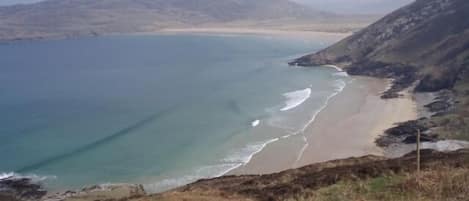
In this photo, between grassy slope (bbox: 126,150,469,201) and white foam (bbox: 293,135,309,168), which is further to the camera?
white foam (bbox: 293,135,309,168)

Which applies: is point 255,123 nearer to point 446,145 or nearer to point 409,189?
point 446,145

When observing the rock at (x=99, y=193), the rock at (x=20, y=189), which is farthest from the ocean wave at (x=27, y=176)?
the rock at (x=99, y=193)

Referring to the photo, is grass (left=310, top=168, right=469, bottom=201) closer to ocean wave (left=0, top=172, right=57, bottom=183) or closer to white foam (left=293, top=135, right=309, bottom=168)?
white foam (left=293, top=135, right=309, bottom=168)

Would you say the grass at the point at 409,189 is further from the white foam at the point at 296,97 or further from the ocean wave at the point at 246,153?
the white foam at the point at 296,97

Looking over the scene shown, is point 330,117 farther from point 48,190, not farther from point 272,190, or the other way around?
point 272,190

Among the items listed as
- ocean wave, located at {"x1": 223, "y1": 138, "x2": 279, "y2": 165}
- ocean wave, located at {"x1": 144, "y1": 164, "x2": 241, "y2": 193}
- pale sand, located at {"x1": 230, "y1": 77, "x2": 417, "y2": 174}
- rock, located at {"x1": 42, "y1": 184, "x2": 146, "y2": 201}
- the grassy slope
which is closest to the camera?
the grassy slope

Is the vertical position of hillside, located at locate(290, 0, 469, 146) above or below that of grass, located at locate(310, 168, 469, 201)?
below

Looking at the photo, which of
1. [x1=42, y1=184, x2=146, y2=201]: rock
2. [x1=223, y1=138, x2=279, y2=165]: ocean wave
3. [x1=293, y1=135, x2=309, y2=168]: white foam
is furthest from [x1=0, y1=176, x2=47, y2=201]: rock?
[x1=293, y1=135, x2=309, y2=168]: white foam

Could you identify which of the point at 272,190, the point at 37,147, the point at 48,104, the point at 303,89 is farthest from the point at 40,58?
the point at 272,190
